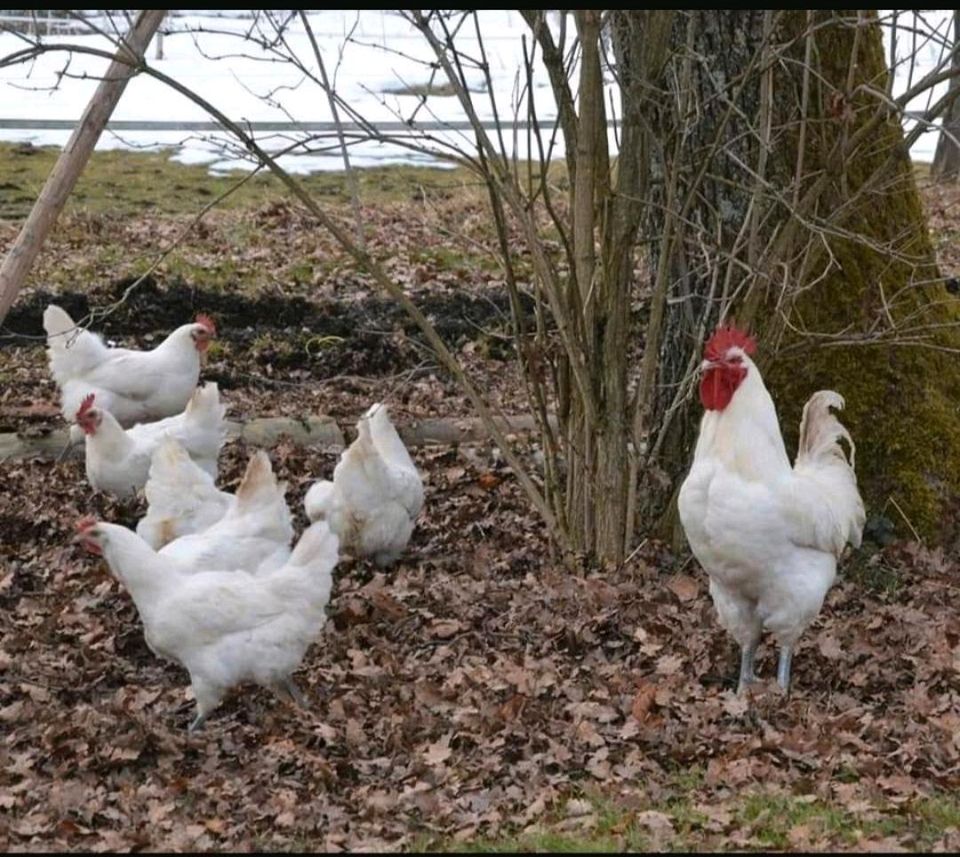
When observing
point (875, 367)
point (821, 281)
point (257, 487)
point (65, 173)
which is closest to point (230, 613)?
point (257, 487)

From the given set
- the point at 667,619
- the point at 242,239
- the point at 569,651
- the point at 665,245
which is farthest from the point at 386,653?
the point at 242,239

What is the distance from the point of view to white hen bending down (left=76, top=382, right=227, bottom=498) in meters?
10.4

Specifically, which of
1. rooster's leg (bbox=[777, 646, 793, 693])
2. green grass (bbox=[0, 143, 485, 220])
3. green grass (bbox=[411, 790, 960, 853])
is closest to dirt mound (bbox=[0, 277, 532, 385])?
green grass (bbox=[0, 143, 485, 220])

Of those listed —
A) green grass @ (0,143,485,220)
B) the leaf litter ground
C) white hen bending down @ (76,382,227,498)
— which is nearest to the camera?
the leaf litter ground

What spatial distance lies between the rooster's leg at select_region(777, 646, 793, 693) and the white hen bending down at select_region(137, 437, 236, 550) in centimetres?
330

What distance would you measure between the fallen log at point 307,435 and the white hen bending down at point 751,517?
4183 mm

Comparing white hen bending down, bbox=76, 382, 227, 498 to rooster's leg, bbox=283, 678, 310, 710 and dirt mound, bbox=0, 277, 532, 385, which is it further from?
rooster's leg, bbox=283, 678, 310, 710

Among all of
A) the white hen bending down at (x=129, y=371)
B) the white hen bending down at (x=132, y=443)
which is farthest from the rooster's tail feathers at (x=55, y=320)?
the white hen bending down at (x=132, y=443)

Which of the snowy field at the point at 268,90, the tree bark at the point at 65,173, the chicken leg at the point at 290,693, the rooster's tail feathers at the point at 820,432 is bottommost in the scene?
the chicken leg at the point at 290,693

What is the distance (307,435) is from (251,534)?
3.52 meters

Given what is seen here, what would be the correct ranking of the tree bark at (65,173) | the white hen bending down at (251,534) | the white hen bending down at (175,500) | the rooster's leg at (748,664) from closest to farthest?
the rooster's leg at (748,664)
the white hen bending down at (251,534)
the white hen bending down at (175,500)
the tree bark at (65,173)

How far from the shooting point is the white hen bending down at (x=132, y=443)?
10352 millimetres

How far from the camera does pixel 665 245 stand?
8.24 meters

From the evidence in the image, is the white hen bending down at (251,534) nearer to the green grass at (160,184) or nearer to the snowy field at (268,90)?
the green grass at (160,184)
